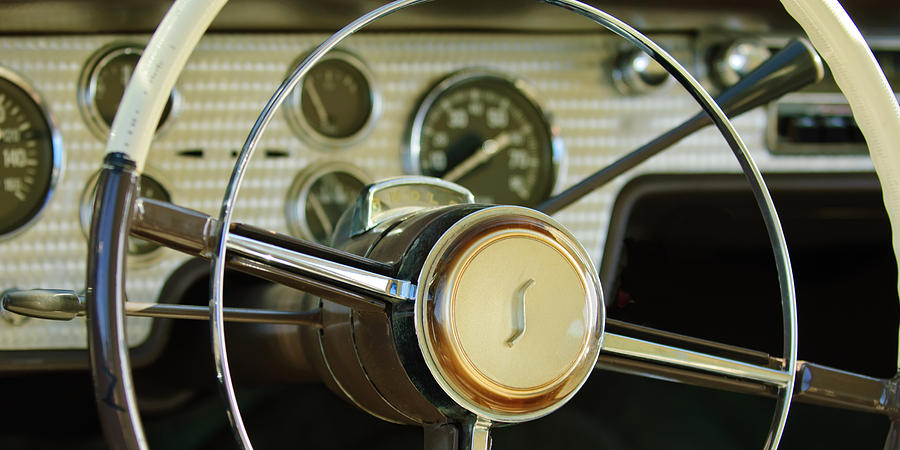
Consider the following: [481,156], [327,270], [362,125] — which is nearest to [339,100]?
[362,125]

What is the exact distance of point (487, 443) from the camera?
0.57 metres

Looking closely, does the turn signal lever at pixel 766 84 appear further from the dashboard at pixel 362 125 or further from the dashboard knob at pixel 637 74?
the dashboard knob at pixel 637 74

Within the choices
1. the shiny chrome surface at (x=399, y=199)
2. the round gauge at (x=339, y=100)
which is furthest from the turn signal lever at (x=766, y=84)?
the round gauge at (x=339, y=100)

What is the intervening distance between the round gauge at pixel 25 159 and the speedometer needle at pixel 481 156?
51 centimetres

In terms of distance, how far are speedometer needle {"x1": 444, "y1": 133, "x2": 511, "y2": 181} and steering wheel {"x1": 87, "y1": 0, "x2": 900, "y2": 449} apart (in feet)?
2.02

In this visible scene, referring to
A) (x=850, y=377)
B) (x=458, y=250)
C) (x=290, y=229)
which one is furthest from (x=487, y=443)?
(x=290, y=229)

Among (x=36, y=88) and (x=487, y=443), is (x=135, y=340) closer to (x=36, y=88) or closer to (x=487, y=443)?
(x=36, y=88)

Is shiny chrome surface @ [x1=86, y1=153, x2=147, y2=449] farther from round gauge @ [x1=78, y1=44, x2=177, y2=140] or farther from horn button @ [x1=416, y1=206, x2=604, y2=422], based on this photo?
round gauge @ [x1=78, y1=44, x2=177, y2=140]

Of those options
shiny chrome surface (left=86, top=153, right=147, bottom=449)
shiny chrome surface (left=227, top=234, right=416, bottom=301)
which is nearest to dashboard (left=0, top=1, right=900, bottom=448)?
shiny chrome surface (left=227, top=234, right=416, bottom=301)

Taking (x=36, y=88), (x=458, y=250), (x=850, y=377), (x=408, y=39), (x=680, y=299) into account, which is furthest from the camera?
(x=680, y=299)

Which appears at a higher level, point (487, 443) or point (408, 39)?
point (408, 39)

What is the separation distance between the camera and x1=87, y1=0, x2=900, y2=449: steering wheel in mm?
479

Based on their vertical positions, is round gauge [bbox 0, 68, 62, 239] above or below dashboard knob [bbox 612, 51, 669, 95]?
below

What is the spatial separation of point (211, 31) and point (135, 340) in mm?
413
